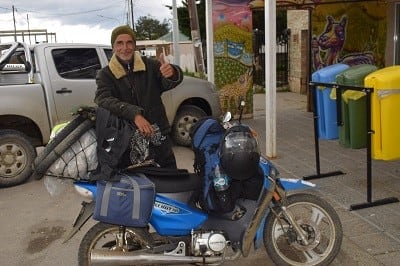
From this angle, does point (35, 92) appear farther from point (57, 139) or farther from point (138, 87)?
point (57, 139)

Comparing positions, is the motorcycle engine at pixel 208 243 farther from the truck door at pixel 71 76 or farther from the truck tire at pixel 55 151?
the truck door at pixel 71 76

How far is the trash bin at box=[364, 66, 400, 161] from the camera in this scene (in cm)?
467

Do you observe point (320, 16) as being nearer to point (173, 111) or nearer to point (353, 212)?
point (173, 111)

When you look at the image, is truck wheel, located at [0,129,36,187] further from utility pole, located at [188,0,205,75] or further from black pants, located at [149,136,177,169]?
utility pole, located at [188,0,205,75]

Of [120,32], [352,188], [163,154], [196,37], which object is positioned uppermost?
[196,37]

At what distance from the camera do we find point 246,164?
3.28 m

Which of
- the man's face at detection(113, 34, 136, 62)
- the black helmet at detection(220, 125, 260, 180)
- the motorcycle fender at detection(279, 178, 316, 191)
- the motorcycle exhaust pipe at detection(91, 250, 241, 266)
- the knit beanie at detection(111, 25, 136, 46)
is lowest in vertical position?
the motorcycle exhaust pipe at detection(91, 250, 241, 266)

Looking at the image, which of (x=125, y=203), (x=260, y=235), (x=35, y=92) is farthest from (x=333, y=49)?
(x=125, y=203)

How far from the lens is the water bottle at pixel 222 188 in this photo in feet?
11.0

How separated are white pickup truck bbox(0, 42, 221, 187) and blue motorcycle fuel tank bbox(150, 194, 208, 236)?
344 centimetres

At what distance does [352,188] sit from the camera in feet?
18.9

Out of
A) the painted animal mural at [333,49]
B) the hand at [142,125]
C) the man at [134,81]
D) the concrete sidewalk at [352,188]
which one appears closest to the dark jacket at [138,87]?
the man at [134,81]

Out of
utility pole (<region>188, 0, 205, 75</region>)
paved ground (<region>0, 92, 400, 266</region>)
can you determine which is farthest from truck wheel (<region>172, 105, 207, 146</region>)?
utility pole (<region>188, 0, 205, 75</region>)

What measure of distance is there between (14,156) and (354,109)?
461 centimetres
